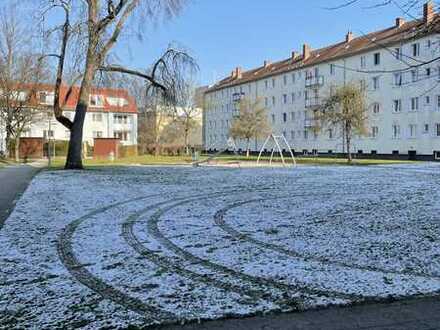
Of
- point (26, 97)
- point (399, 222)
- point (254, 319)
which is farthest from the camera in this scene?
point (26, 97)

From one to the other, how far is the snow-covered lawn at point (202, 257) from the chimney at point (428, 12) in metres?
3.32

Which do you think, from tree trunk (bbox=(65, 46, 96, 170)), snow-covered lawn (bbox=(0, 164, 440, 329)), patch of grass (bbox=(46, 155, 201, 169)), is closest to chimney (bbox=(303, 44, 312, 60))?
patch of grass (bbox=(46, 155, 201, 169))

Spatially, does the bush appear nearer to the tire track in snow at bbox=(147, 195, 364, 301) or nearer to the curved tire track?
the curved tire track

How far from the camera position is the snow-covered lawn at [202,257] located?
456 centimetres

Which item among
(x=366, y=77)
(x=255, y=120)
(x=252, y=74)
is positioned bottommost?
(x=255, y=120)

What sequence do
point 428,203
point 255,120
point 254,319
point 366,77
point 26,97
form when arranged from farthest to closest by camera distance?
point 255,120, point 366,77, point 26,97, point 428,203, point 254,319

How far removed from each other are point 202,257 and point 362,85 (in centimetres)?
3904

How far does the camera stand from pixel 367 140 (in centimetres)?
5453

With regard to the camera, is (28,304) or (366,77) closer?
(28,304)

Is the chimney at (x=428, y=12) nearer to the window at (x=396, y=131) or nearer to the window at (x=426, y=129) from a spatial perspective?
the window at (x=426, y=129)

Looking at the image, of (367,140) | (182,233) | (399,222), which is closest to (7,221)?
(182,233)

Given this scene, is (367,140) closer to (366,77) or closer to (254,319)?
(366,77)

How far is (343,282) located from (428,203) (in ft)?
22.8

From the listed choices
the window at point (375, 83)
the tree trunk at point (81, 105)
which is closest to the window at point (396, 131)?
the window at point (375, 83)
